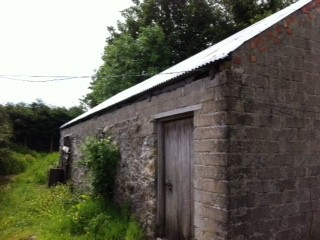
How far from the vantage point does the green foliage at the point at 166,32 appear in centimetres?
1838

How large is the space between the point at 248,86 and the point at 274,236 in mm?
2060

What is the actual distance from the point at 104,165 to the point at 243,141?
13.5ft

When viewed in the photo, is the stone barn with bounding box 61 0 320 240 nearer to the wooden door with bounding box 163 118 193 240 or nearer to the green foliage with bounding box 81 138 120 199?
the wooden door with bounding box 163 118 193 240

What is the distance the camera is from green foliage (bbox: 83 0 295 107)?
18.4m

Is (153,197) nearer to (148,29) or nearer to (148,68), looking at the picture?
(148,68)

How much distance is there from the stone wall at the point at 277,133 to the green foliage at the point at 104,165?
12.9 feet

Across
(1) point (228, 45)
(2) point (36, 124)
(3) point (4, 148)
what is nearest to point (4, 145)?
(3) point (4, 148)

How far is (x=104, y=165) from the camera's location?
307 inches

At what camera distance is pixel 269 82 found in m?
4.88

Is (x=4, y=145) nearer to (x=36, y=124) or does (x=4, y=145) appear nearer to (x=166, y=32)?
(x=36, y=124)

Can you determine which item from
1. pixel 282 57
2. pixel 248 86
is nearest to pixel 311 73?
pixel 282 57

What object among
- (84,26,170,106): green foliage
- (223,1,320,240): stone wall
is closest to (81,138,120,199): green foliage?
(223,1,320,240): stone wall

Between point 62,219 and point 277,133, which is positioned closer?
A: point 277,133

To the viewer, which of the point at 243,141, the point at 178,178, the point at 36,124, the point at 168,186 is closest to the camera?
the point at 243,141
